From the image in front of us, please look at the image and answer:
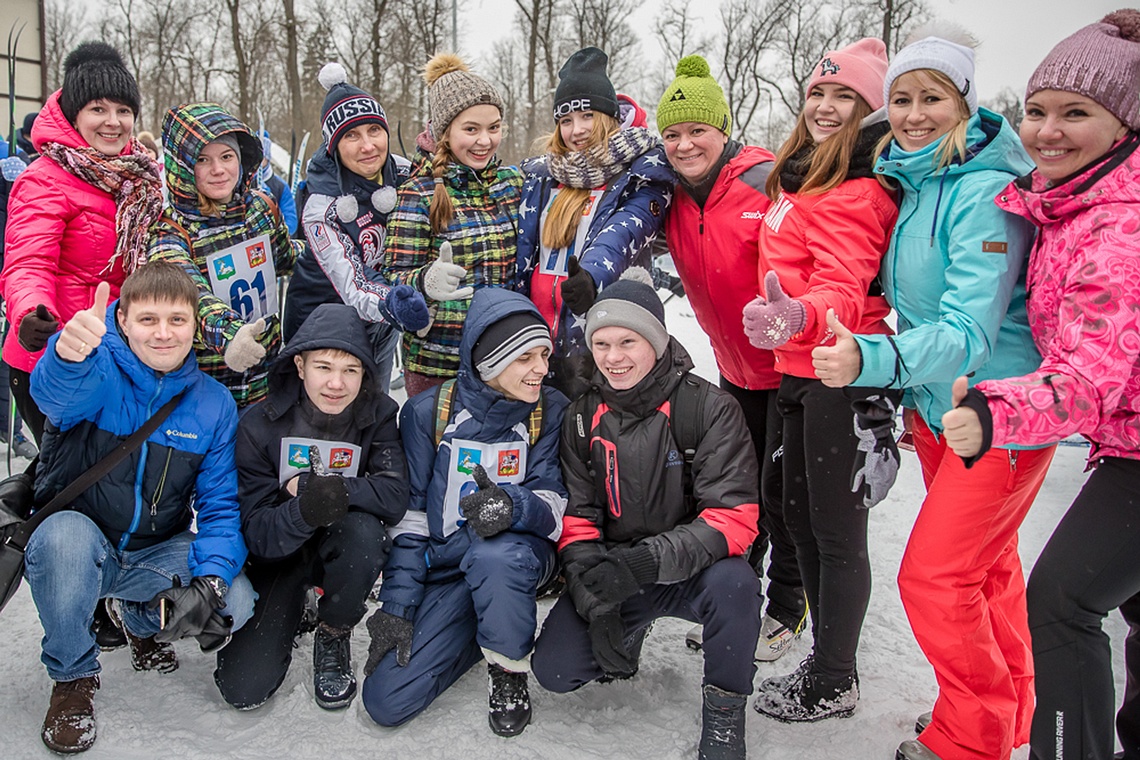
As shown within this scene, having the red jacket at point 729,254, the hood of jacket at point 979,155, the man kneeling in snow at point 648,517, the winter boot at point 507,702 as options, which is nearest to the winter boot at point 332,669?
the winter boot at point 507,702

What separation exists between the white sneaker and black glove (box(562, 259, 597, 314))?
147 cm

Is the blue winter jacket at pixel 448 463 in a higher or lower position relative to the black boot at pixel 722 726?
higher

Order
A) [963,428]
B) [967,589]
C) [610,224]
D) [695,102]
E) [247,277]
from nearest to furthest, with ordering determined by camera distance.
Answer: [963,428] < [967,589] < [695,102] < [610,224] < [247,277]

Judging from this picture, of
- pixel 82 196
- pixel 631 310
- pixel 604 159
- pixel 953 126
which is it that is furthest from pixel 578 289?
pixel 82 196

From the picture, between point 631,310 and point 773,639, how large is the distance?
1.49 meters

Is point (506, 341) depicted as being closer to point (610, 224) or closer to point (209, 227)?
point (610, 224)

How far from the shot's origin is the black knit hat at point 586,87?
310 cm

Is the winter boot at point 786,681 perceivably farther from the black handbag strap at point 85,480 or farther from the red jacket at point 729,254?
the black handbag strap at point 85,480

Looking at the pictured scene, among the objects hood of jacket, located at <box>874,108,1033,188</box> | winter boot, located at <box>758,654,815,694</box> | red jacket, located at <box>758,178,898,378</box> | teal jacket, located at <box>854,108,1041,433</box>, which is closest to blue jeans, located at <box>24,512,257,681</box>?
winter boot, located at <box>758,654,815,694</box>

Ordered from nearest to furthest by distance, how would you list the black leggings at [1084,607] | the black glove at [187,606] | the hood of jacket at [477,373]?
1. the black leggings at [1084,607]
2. the black glove at [187,606]
3. the hood of jacket at [477,373]

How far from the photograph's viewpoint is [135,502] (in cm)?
272

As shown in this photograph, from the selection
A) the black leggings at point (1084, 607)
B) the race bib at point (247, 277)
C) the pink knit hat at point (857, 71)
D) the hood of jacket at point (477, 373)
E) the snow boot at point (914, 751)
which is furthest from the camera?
the race bib at point (247, 277)

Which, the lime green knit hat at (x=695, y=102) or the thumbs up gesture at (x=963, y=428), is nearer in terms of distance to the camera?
the thumbs up gesture at (x=963, y=428)

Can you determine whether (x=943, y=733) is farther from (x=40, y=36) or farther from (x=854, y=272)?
(x=40, y=36)
